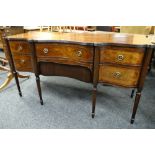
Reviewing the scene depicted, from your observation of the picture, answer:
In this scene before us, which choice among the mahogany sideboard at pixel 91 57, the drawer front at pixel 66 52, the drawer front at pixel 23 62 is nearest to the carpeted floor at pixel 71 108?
the mahogany sideboard at pixel 91 57

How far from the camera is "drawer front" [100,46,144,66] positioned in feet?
3.66

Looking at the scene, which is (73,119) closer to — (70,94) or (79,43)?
(70,94)

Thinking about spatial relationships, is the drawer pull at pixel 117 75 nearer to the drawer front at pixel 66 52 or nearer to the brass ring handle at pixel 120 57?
the brass ring handle at pixel 120 57

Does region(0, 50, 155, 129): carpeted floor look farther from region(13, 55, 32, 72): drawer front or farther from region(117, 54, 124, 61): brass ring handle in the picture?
region(117, 54, 124, 61): brass ring handle

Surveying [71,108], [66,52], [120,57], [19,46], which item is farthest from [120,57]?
[19,46]

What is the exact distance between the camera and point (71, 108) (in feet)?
A: 5.52

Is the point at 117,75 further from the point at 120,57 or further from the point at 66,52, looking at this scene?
the point at 66,52

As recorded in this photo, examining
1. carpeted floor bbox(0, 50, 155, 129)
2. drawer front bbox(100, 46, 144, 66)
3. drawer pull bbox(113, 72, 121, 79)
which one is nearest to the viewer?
drawer front bbox(100, 46, 144, 66)

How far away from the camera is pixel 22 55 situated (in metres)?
1.55

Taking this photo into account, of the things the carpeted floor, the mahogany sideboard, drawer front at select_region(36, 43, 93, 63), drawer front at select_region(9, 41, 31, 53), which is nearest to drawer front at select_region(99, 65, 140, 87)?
the mahogany sideboard

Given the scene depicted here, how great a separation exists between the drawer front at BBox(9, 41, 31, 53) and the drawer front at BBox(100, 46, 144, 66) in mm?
754

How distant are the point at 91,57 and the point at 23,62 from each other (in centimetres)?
76
